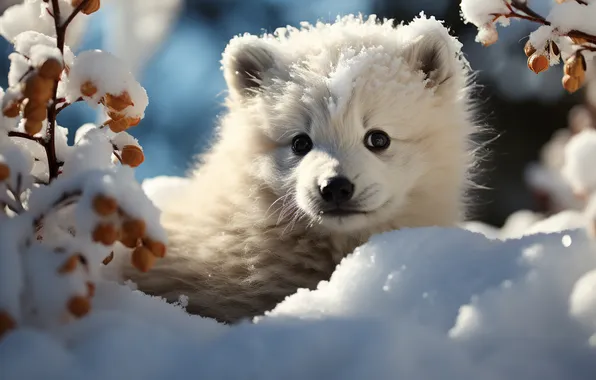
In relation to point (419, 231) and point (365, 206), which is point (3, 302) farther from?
point (365, 206)

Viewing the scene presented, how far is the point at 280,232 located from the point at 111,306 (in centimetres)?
105

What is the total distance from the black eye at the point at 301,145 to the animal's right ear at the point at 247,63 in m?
0.34

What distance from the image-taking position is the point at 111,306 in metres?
1.43

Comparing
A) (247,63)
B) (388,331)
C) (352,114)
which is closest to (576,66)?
(388,331)

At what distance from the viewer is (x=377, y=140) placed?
2393mm

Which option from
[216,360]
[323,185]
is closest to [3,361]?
[216,360]

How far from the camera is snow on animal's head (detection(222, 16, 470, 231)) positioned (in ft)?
7.55

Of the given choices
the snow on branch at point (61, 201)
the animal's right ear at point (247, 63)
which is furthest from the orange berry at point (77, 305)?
the animal's right ear at point (247, 63)

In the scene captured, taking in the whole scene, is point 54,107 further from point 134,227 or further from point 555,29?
point 555,29

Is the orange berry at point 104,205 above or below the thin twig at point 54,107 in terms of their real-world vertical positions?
below

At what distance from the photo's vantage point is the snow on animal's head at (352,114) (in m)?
2.30

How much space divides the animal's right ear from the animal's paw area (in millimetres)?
1363

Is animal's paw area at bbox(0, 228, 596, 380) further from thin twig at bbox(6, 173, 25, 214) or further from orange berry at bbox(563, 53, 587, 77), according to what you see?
orange berry at bbox(563, 53, 587, 77)

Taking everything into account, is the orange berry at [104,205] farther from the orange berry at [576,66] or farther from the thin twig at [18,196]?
the orange berry at [576,66]
